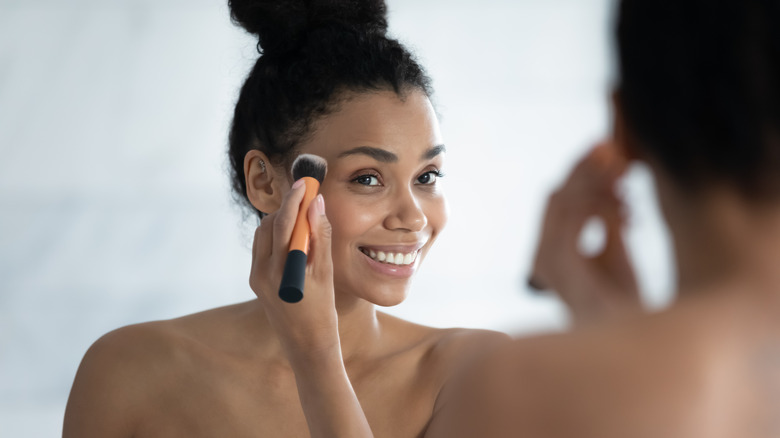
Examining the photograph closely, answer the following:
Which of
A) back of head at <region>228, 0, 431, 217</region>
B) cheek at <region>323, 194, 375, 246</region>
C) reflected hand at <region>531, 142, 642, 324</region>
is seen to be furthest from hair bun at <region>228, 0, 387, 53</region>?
reflected hand at <region>531, 142, 642, 324</region>

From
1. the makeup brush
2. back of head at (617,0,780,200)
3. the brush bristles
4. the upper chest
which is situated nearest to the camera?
back of head at (617,0,780,200)

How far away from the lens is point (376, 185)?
107 cm

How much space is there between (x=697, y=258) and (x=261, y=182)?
2.57 ft

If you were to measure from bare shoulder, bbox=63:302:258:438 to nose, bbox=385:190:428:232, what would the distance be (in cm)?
35

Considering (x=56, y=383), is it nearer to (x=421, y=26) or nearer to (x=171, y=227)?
(x=171, y=227)

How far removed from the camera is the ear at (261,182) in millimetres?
1120

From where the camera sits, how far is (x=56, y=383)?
75.6 inches

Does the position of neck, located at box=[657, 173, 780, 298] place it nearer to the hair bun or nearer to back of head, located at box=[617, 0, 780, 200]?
back of head, located at box=[617, 0, 780, 200]

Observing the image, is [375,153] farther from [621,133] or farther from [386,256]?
[621,133]

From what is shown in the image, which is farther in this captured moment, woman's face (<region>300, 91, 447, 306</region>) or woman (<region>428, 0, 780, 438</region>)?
woman's face (<region>300, 91, 447, 306</region>)

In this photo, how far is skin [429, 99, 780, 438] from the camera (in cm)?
41

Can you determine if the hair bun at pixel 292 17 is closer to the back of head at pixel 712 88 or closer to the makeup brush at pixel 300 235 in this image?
the makeup brush at pixel 300 235

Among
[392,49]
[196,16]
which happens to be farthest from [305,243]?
[196,16]

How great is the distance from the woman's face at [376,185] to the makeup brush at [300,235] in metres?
0.05
